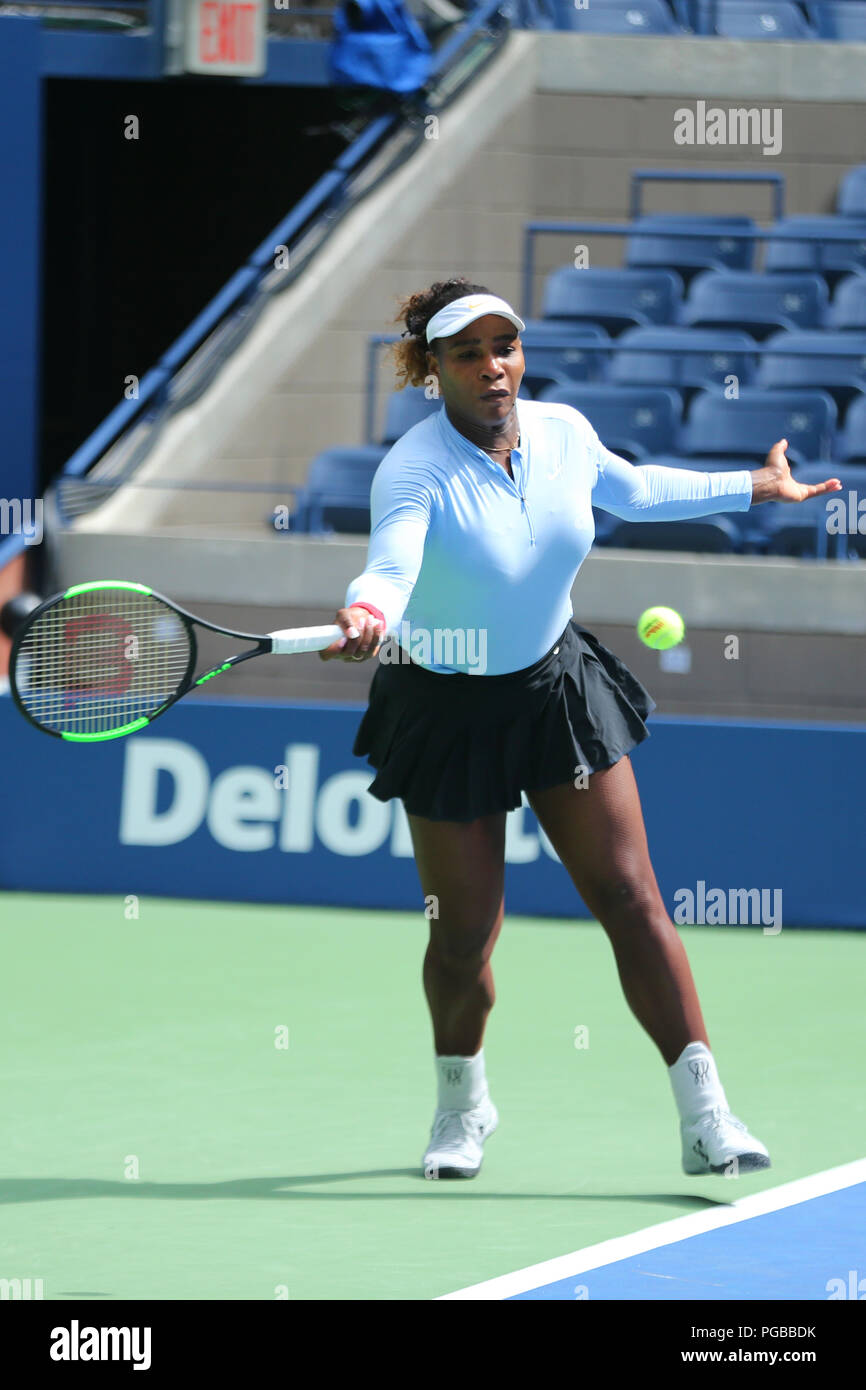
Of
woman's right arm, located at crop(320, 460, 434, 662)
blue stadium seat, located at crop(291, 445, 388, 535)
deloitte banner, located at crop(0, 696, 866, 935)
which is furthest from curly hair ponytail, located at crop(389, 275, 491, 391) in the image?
blue stadium seat, located at crop(291, 445, 388, 535)

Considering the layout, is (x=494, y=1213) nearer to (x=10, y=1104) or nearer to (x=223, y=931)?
(x=10, y=1104)

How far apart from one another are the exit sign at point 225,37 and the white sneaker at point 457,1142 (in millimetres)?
9465

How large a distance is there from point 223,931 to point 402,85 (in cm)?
678

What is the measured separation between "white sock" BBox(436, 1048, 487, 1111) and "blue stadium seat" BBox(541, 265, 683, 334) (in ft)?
27.7

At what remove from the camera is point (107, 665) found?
5453 mm

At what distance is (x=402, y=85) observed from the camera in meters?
13.6

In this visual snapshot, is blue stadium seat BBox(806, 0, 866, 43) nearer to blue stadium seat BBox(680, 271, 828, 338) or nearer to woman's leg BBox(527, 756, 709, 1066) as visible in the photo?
blue stadium seat BBox(680, 271, 828, 338)

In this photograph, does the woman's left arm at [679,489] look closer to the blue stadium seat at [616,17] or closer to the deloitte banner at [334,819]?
the deloitte banner at [334,819]

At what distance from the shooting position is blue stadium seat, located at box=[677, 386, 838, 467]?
11.8 m

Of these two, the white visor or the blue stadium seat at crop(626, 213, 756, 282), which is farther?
the blue stadium seat at crop(626, 213, 756, 282)

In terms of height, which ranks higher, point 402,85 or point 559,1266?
point 402,85

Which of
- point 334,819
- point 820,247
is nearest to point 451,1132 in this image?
point 334,819

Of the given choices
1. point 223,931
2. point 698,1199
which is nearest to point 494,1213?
point 698,1199

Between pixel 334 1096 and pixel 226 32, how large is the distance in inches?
354
